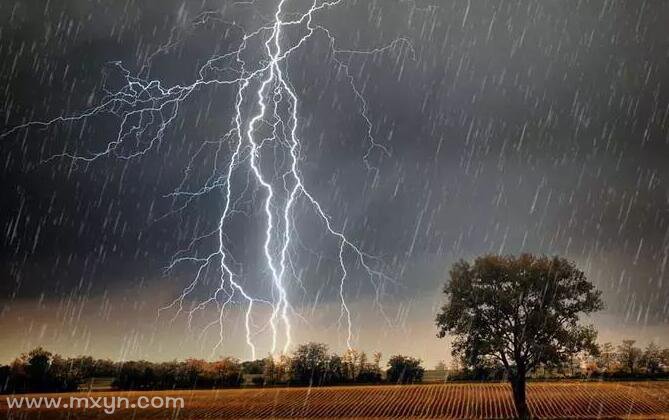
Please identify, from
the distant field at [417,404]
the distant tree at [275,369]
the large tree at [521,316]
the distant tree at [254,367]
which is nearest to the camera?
the large tree at [521,316]

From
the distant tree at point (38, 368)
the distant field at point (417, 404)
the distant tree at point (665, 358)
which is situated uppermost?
the distant tree at point (665, 358)

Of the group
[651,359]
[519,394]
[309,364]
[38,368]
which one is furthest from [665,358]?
[38,368]

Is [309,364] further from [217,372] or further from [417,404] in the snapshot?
[417,404]

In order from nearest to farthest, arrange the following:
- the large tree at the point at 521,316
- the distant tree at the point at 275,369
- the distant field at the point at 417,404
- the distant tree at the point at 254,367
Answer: the large tree at the point at 521,316 → the distant field at the point at 417,404 → the distant tree at the point at 275,369 → the distant tree at the point at 254,367

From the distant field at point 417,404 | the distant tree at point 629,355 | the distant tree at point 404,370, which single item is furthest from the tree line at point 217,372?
the distant tree at point 629,355

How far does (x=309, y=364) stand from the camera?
5834 centimetres

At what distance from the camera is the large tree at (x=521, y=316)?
24.2 metres

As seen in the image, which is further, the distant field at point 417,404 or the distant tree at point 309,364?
the distant tree at point 309,364

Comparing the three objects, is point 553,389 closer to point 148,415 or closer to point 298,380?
point 298,380

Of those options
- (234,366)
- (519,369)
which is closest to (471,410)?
(519,369)

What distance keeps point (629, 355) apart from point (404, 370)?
29861 millimetres

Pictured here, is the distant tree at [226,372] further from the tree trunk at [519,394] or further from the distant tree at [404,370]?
the tree trunk at [519,394]

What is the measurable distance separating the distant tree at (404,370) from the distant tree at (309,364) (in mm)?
7487

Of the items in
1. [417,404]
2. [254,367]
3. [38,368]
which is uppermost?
[417,404]
